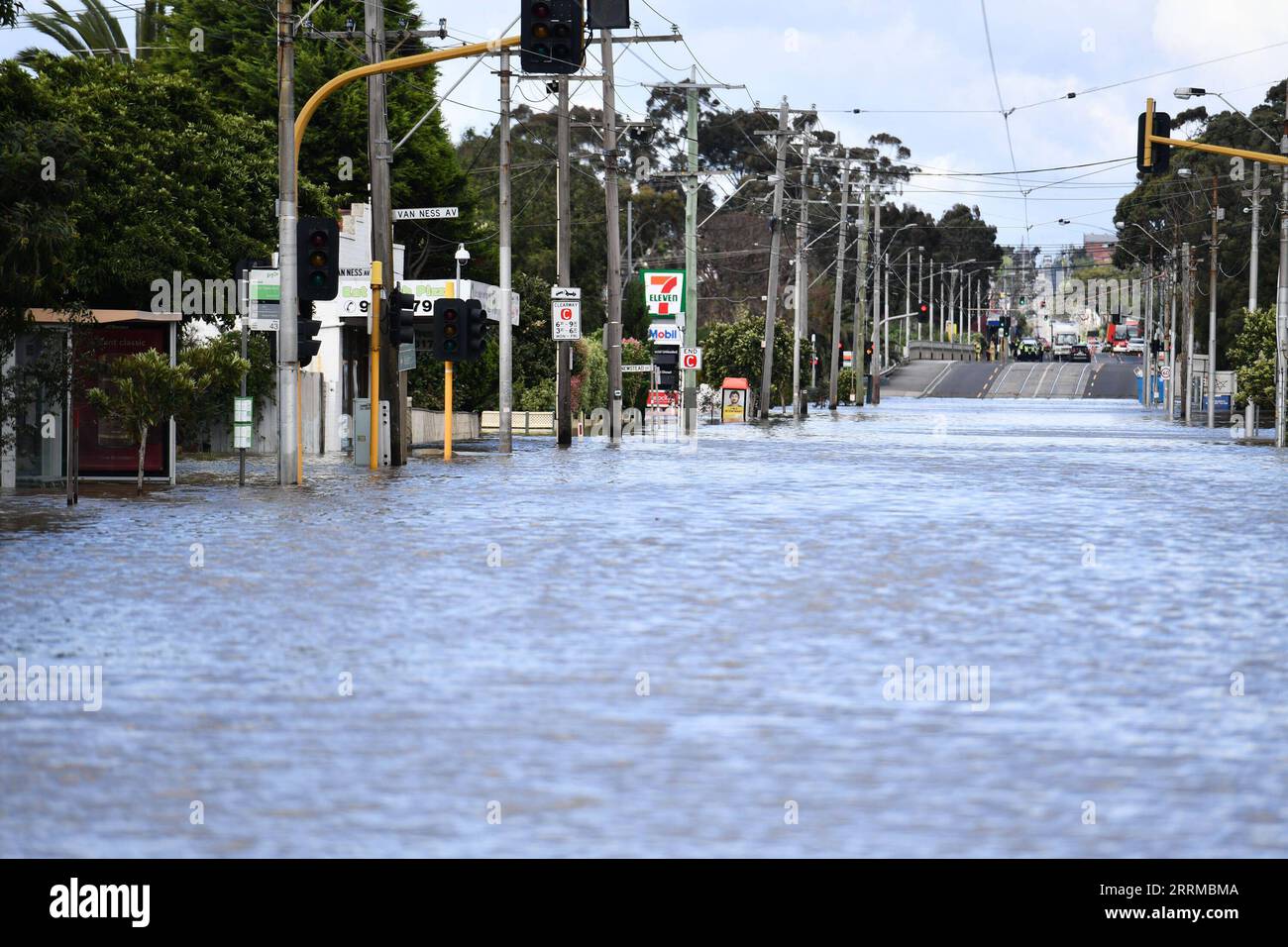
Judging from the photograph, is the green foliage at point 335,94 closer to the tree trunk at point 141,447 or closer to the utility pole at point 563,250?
the utility pole at point 563,250

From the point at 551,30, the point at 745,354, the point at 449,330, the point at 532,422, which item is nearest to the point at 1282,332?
the point at 449,330

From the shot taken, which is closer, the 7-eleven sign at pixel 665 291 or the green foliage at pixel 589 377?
the 7-eleven sign at pixel 665 291

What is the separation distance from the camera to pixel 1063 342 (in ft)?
630

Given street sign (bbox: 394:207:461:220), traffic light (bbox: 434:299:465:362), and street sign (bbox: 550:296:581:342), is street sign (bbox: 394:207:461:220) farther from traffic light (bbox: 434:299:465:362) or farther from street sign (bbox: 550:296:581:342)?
street sign (bbox: 550:296:581:342)

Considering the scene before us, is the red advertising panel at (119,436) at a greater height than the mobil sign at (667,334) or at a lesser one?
lesser

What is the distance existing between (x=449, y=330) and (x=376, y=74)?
8.22 meters

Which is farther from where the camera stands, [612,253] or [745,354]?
[745,354]

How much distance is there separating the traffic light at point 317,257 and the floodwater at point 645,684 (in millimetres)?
7892

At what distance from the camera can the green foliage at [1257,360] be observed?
62.0 metres

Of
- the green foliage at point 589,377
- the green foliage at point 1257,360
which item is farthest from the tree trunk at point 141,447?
the green foliage at point 589,377

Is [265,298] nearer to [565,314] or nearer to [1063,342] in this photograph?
[565,314]

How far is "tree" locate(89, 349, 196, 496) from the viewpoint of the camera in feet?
100.0

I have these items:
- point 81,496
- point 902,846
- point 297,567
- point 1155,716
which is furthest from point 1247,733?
point 81,496

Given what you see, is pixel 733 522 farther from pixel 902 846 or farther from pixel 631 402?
pixel 631 402
